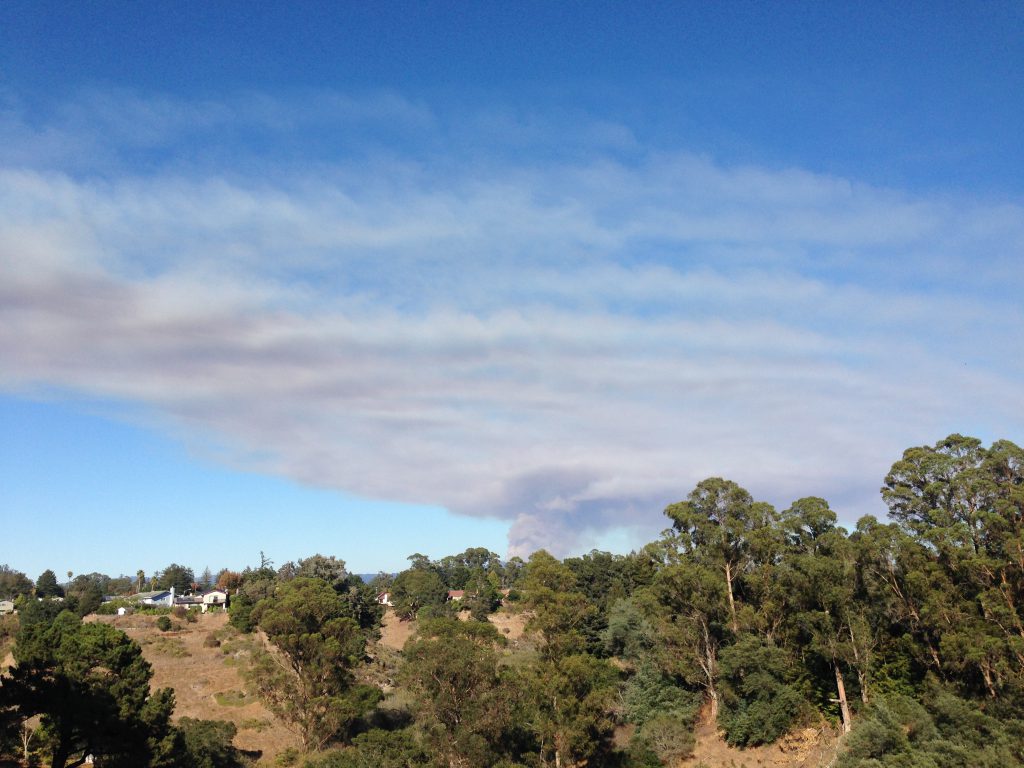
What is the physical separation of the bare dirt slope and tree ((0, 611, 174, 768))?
13107 mm

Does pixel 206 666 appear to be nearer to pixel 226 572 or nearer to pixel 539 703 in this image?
pixel 539 703

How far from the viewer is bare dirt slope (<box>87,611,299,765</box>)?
51.7m

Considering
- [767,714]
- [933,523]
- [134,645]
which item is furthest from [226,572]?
[933,523]

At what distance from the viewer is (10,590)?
15250 centimetres

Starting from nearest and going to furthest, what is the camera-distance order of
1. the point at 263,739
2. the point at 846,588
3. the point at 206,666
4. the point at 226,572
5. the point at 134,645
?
the point at 134,645 → the point at 846,588 → the point at 263,739 → the point at 206,666 → the point at 226,572

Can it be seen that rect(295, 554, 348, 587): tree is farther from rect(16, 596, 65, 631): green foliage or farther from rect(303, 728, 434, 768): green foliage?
rect(303, 728, 434, 768): green foliage

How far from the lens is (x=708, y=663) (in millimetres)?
53812

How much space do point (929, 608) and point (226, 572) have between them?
141085 millimetres

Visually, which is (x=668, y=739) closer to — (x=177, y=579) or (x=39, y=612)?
(x=39, y=612)

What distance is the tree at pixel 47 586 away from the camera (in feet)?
433

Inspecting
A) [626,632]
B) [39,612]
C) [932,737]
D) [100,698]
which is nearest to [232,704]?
[100,698]

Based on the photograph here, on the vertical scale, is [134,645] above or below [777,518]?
below

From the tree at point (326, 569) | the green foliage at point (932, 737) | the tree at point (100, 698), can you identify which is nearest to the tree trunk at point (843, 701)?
the green foliage at point (932, 737)

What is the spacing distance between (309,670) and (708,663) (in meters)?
30.2
